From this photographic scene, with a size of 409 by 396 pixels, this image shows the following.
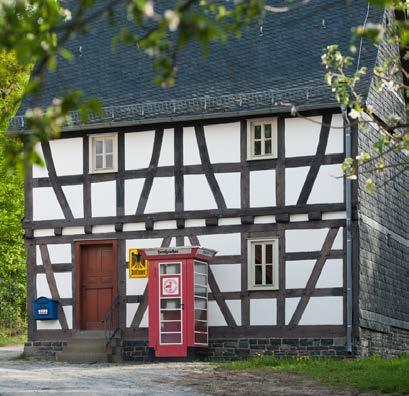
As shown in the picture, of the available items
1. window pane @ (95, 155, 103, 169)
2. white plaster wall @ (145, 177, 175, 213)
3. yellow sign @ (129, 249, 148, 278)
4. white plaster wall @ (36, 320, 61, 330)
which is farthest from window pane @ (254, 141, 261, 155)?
white plaster wall @ (36, 320, 61, 330)

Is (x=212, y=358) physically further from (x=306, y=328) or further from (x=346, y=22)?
(x=346, y=22)

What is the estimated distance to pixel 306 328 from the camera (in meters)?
22.2

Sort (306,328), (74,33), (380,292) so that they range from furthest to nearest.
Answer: (380,292) < (306,328) < (74,33)

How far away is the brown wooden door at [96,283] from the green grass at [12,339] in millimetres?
8211

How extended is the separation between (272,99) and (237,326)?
15.6 feet

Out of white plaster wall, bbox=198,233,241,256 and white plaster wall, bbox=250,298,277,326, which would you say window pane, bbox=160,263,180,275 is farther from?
white plaster wall, bbox=250,298,277,326

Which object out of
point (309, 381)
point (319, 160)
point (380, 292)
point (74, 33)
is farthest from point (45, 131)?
point (380, 292)

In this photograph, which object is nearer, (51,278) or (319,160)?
(319,160)

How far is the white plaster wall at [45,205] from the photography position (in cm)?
2469

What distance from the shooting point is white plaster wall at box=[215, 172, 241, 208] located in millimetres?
23000

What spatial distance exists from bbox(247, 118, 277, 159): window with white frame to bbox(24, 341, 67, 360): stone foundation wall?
5.93m

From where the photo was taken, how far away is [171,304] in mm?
22672

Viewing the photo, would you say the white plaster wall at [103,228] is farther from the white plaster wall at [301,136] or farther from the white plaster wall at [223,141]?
the white plaster wall at [301,136]

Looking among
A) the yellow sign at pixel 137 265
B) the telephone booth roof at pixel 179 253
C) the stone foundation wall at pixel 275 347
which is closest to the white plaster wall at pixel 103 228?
the yellow sign at pixel 137 265
